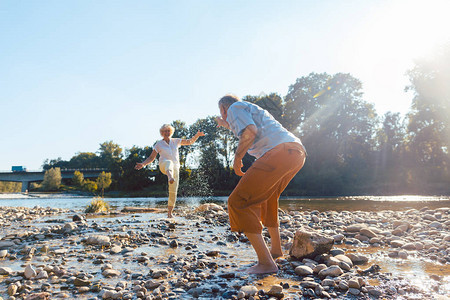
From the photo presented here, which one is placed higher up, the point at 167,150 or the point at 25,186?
the point at 167,150

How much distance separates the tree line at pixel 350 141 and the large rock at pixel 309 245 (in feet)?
90.5

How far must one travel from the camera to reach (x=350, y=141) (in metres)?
45.0

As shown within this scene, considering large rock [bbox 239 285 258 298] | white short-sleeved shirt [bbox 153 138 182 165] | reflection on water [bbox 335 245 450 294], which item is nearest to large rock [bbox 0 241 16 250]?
white short-sleeved shirt [bbox 153 138 182 165]

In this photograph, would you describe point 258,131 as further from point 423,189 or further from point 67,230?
point 423,189

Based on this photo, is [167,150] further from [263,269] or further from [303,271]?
[303,271]

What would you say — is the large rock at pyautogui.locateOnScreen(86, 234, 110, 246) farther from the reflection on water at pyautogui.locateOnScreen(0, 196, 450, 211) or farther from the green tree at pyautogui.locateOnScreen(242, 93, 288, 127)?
the green tree at pyautogui.locateOnScreen(242, 93, 288, 127)

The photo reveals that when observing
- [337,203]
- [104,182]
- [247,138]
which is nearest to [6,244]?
[247,138]

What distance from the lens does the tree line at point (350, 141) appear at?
34.5m

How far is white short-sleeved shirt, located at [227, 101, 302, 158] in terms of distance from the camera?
3.08 metres

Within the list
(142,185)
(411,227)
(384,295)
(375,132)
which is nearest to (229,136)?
(142,185)

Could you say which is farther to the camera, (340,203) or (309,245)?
(340,203)

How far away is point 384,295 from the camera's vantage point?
98.6 inches

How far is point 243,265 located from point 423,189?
41.4 m

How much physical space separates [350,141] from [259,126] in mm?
46267
